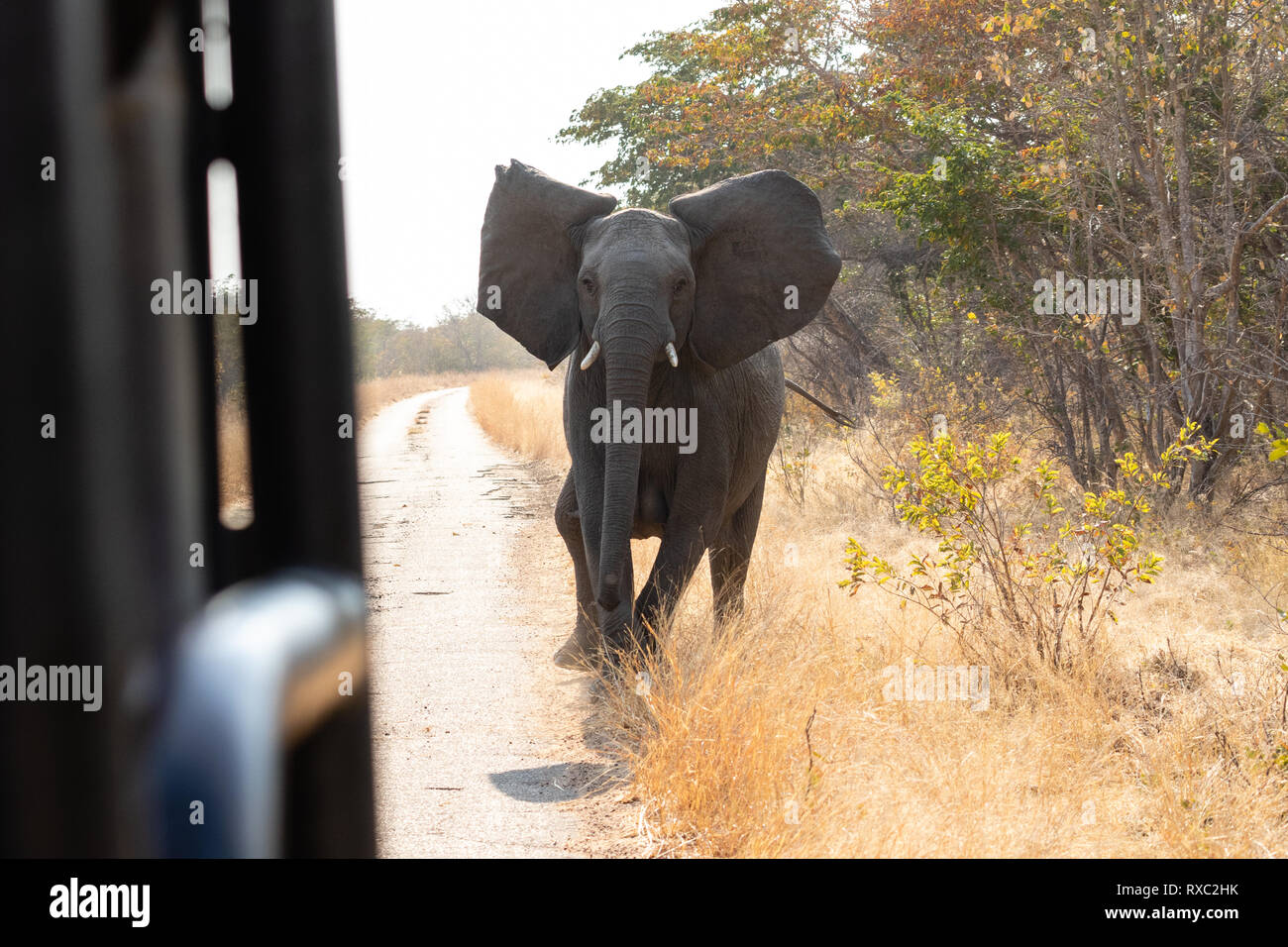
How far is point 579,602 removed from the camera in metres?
6.72

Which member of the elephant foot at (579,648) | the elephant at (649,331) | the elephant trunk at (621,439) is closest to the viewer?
the elephant trunk at (621,439)

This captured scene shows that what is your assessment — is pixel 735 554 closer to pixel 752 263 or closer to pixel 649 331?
pixel 752 263

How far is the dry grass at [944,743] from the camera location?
3.88 metres

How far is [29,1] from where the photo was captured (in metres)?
4.24

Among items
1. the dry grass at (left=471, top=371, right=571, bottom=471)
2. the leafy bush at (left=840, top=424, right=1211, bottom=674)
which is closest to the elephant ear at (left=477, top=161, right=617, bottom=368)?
the leafy bush at (left=840, top=424, right=1211, bottom=674)

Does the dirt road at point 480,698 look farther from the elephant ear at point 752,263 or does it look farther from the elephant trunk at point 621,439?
the elephant ear at point 752,263

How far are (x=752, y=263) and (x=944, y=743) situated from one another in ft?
9.70

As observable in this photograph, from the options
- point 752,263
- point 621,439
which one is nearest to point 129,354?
point 621,439

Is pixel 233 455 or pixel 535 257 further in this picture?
pixel 233 455

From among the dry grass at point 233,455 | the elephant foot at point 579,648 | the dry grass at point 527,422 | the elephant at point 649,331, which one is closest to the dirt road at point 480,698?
the elephant foot at point 579,648

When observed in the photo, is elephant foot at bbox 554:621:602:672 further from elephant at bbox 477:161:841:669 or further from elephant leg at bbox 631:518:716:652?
elephant leg at bbox 631:518:716:652
